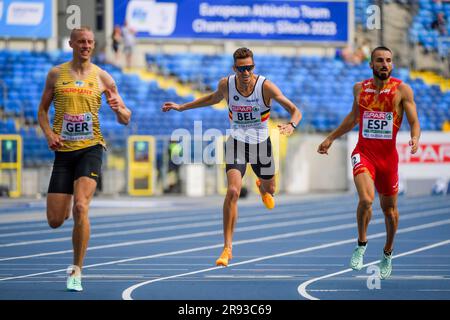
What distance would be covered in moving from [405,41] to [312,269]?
26.9m

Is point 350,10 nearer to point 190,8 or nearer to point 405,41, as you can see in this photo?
point 405,41

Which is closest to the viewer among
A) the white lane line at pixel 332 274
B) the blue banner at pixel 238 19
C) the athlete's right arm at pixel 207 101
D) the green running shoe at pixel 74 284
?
the white lane line at pixel 332 274

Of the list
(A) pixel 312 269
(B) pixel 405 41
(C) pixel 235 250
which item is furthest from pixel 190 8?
(A) pixel 312 269

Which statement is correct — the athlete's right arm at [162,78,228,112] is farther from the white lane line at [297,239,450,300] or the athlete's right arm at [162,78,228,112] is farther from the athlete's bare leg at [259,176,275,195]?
the white lane line at [297,239,450,300]

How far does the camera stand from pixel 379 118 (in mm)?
10578

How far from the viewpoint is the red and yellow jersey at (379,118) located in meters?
10.6

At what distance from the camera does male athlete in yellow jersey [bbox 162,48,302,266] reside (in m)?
11.3

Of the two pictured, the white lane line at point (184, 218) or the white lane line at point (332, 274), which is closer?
the white lane line at point (332, 274)

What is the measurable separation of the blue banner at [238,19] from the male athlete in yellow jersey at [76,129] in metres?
24.4

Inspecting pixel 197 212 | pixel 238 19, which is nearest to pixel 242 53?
pixel 197 212

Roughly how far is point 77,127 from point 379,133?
109 inches

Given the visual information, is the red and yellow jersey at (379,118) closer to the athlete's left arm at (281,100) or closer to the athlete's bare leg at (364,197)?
the athlete's bare leg at (364,197)

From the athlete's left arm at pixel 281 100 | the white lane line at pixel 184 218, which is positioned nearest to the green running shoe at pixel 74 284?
the athlete's left arm at pixel 281 100

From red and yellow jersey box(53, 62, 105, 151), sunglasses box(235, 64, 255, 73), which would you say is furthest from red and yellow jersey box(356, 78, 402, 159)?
red and yellow jersey box(53, 62, 105, 151)
